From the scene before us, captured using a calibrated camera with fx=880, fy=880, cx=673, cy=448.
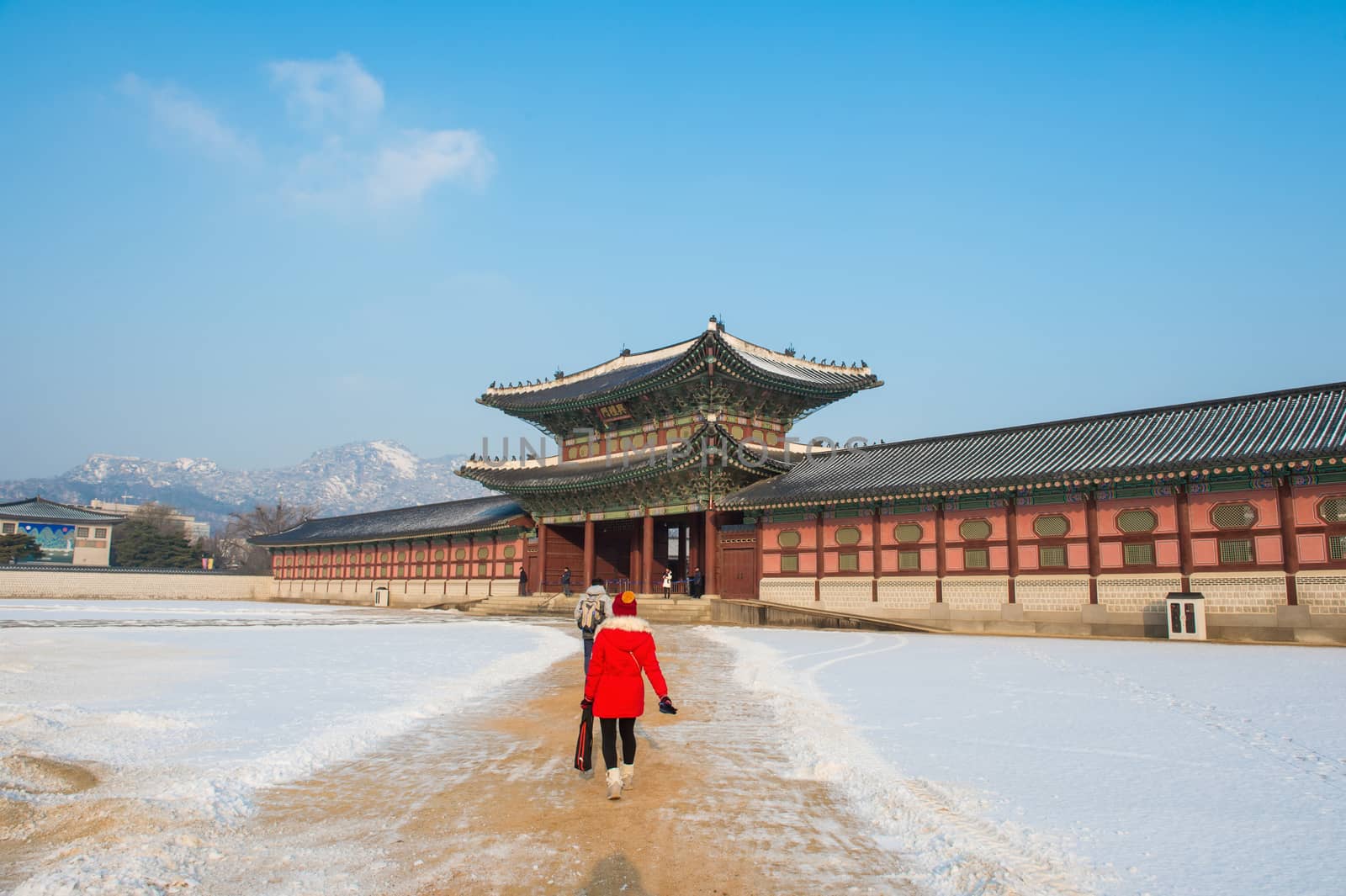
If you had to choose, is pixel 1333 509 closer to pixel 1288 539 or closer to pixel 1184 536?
pixel 1288 539

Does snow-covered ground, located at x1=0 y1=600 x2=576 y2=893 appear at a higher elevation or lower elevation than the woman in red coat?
lower

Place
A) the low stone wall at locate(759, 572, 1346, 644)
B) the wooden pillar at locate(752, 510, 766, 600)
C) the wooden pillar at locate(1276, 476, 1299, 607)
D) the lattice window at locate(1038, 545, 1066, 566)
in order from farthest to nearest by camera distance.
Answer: the wooden pillar at locate(752, 510, 766, 600) < the lattice window at locate(1038, 545, 1066, 566) < the wooden pillar at locate(1276, 476, 1299, 607) < the low stone wall at locate(759, 572, 1346, 644)

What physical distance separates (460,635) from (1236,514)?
19.6 m

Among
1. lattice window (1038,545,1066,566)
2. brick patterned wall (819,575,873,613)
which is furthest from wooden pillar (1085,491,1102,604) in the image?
brick patterned wall (819,575,873,613)

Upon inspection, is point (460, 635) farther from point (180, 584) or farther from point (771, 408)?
point (180, 584)

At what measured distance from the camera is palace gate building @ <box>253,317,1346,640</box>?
68.5 feet

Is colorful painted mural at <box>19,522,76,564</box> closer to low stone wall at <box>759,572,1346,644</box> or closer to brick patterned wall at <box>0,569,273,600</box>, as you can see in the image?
brick patterned wall at <box>0,569,273,600</box>

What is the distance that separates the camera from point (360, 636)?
22.0 metres

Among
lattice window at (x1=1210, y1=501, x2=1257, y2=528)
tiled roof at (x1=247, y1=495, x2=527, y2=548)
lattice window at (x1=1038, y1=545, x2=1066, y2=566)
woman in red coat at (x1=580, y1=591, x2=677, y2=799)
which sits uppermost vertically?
tiled roof at (x1=247, y1=495, x2=527, y2=548)

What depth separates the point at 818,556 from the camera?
29422 mm

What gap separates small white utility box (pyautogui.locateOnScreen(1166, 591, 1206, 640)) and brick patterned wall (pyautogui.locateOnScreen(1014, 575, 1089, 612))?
7.69 feet

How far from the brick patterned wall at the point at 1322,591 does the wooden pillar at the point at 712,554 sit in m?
17.6

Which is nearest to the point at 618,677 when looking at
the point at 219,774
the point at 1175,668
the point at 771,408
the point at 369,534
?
the point at 219,774

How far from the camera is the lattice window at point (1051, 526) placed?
78.9 feet
